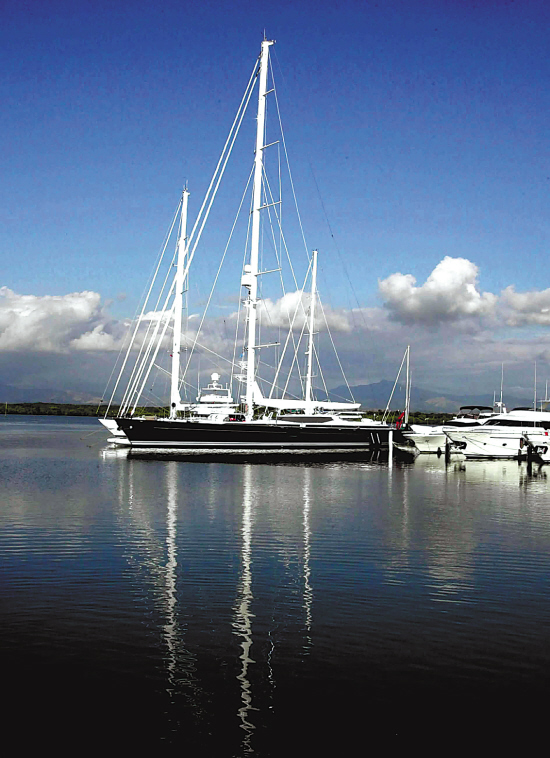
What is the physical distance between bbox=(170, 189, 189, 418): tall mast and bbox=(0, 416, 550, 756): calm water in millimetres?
36971

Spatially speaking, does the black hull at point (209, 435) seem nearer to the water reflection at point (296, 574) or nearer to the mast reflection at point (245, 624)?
the water reflection at point (296, 574)

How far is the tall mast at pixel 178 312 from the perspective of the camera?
213 ft

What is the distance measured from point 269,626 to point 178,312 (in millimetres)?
56666

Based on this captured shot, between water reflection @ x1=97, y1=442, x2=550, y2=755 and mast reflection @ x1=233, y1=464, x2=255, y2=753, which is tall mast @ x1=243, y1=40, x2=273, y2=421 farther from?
mast reflection @ x1=233, y1=464, x2=255, y2=753

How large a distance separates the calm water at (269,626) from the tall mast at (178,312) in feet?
121

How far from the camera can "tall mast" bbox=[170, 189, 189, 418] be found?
2554 inches

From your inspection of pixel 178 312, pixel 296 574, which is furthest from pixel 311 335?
pixel 296 574

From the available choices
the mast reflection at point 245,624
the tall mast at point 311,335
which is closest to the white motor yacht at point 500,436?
the tall mast at point 311,335

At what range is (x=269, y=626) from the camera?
41.5 ft

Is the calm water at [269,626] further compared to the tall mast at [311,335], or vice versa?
the tall mast at [311,335]

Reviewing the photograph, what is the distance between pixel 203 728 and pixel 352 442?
56948 millimetres

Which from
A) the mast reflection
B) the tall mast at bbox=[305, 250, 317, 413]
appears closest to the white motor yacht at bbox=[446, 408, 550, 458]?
the tall mast at bbox=[305, 250, 317, 413]

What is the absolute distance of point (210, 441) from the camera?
195 ft

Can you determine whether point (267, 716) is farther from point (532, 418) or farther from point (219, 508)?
point (532, 418)
